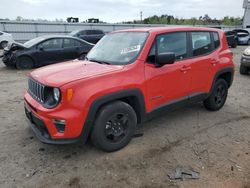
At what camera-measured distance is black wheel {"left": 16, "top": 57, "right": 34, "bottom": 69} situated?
33.5ft

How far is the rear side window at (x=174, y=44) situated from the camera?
13.5ft

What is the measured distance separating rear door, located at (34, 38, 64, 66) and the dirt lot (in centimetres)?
566

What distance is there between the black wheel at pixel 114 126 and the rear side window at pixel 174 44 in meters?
1.17

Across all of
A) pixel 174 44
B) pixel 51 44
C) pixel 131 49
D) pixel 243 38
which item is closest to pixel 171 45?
pixel 174 44

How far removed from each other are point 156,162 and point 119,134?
68 cm

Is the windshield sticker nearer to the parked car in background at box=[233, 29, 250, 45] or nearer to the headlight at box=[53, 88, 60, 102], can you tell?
the headlight at box=[53, 88, 60, 102]

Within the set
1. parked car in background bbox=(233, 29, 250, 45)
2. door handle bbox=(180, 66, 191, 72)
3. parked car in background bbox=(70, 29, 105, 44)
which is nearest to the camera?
door handle bbox=(180, 66, 191, 72)

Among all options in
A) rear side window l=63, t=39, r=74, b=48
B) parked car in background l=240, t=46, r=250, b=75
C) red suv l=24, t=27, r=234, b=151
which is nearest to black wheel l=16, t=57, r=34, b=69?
rear side window l=63, t=39, r=74, b=48

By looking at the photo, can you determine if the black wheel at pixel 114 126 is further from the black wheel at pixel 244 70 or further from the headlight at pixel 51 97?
the black wheel at pixel 244 70

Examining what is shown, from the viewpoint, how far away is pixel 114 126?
12.0ft

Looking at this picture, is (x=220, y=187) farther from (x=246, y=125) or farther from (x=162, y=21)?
(x=162, y=21)

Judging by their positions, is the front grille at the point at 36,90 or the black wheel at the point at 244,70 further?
the black wheel at the point at 244,70

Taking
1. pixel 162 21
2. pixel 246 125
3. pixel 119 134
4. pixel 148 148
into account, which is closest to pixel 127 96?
pixel 119 134

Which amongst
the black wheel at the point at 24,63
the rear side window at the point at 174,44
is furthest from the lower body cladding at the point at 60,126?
the black wheel at the point at 24,63
